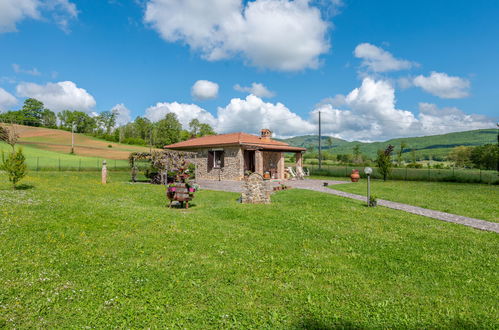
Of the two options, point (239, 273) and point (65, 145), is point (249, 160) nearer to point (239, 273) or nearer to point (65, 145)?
point (239, 273)

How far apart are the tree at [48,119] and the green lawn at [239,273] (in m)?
93.5

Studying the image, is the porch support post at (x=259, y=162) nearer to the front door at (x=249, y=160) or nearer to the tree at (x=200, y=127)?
the front door at (x=249, y=160)

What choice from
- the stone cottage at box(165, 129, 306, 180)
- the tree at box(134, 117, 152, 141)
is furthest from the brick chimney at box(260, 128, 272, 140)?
the tree at box(134, 117, 152, 141)

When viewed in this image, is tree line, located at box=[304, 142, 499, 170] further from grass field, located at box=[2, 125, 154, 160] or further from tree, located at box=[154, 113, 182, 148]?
grass field, located at box=[2, 125, 154, 160]

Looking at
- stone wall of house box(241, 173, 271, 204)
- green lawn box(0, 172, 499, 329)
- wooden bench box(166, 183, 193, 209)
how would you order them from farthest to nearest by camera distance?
1. stone wall of house box(241, 173, 271, 204)
2. wooden bench box(166, 183, 193, 209)
3. green lawn box(0, 172, 499, 329)

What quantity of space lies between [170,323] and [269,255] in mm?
2565

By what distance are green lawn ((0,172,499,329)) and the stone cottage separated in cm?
1449

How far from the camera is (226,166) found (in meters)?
23.3

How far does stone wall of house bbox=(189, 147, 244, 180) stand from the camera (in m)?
22.3

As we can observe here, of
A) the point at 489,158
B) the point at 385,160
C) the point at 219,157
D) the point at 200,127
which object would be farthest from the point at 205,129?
the point at 489,158

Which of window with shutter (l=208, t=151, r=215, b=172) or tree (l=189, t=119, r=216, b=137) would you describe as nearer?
window with shutter (l=208, t=151, r=215, b=172)

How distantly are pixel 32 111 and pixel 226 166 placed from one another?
86.1 metres

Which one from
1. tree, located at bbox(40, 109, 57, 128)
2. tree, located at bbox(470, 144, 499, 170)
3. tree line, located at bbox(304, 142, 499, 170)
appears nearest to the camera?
tree, located at bbox(470, 144, 499, 170)

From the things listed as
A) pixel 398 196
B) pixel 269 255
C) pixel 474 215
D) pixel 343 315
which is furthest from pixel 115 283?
pixel 398 196
